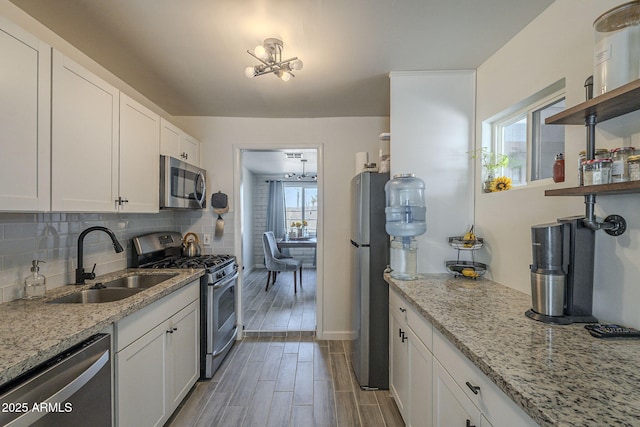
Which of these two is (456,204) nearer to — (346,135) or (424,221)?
(424,221)

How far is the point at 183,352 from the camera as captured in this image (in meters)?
2.07

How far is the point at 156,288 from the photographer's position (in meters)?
1.75

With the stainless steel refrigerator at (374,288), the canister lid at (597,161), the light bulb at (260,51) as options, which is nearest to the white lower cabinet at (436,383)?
the stainless steel refrigerator at (374,288)

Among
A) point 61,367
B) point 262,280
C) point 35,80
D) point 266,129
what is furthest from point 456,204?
point 262,280

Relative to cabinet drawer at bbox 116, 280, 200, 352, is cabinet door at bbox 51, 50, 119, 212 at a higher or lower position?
Result: higher

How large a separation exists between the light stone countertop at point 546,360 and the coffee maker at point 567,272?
0.07m

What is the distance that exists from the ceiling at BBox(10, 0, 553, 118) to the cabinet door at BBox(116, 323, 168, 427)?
1737mm

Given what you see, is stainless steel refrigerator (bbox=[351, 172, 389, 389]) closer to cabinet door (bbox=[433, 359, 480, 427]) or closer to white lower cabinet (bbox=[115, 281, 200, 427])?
cabinet door (bbox=[433, 359, 480, 427])

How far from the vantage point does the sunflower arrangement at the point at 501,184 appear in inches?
73.8

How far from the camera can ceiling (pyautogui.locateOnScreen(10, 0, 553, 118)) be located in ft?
4.83

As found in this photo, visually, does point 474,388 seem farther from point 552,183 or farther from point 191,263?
point 191,263

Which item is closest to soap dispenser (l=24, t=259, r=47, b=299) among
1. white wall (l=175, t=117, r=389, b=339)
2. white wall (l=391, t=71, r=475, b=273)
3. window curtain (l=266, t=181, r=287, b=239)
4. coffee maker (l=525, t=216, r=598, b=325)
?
white wall (l=175, t=117, r=389, b=339)

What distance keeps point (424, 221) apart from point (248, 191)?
203 inches

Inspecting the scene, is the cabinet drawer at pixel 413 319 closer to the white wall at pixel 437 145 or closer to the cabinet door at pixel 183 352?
the white wall at pixel 437 145
